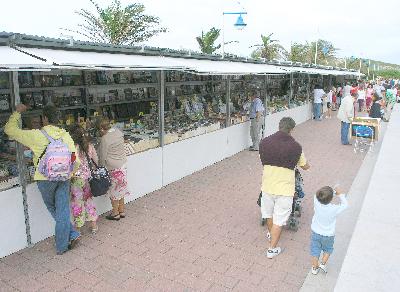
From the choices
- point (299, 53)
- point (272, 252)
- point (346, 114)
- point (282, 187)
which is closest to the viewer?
point (282, 187)

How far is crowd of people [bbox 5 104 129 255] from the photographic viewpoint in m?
4.28

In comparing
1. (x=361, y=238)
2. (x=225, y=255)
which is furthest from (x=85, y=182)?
(x=361, y=238)

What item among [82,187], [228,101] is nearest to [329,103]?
[228,101]

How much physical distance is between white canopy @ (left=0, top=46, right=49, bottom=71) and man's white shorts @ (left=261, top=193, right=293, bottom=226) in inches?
113

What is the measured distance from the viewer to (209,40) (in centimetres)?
2356

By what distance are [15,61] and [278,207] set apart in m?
3.19

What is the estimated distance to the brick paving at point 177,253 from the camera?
3.94m

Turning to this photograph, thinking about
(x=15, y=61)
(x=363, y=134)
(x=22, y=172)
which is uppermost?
(x=15, y=61)

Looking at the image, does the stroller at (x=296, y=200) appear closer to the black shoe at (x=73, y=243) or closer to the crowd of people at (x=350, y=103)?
the black shoe at (x=73, y=243)

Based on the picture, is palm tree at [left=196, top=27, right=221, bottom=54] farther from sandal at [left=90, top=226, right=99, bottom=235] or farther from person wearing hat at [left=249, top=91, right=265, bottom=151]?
sandal at [left=90, top=226, right=99, bottom=235]

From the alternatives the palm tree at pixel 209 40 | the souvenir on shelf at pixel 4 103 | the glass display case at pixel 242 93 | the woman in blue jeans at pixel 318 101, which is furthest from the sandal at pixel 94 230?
the palm tree at pixel 209 40

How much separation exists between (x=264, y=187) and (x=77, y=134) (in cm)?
245

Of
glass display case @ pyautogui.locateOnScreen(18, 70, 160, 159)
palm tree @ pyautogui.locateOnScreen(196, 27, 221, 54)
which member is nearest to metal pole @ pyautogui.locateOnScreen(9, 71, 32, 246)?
glass display case @ pyautogui.locateOnScreen(18, 70, 160, 159)

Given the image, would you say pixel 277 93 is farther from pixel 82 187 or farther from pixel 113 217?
pixel 82 187
